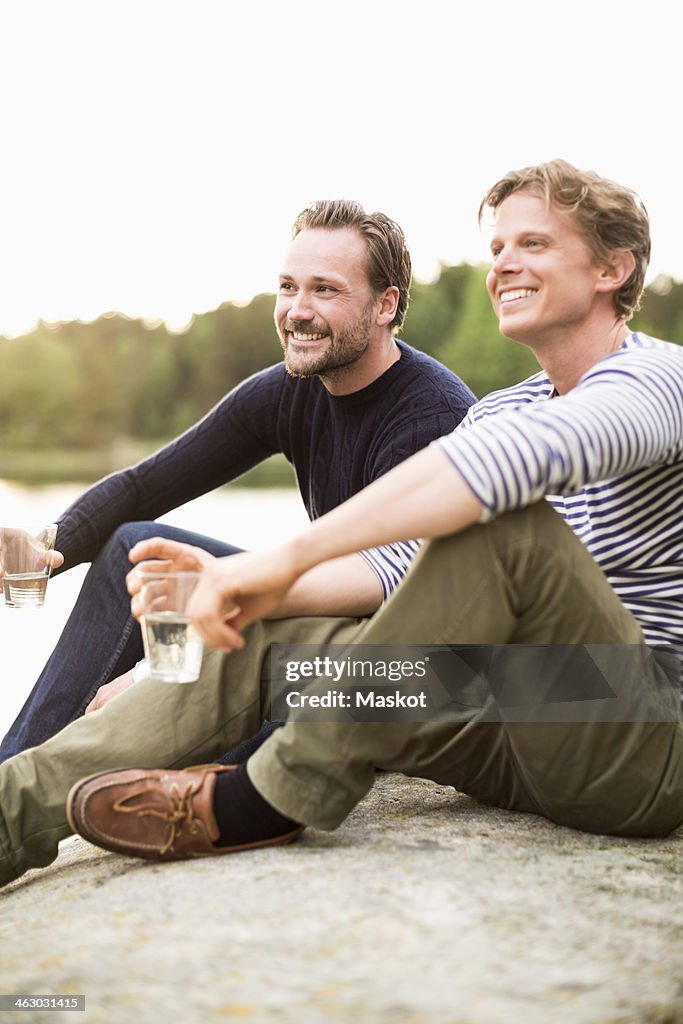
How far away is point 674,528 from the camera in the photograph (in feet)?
7.60

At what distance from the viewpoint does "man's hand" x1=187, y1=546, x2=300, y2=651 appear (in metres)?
1.99

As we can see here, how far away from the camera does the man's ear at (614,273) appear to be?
252 centimetres

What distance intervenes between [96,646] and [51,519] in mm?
495

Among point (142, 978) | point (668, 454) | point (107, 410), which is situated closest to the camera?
point (142, 978)

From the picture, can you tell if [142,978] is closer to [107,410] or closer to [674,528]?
[674,528]

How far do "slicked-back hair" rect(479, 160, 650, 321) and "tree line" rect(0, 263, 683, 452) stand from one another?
172 ft

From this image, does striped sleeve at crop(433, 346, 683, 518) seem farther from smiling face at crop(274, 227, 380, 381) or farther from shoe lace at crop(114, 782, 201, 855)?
smiling face at crop(274, 227, 380, 381)

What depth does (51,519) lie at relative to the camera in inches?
146

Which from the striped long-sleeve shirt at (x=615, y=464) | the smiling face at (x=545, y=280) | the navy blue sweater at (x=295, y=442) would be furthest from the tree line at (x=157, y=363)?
the striped long-sleeve shirt at (x=615, y=464)

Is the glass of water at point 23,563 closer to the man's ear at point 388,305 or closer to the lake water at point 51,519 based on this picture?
the lake water at point 51,519

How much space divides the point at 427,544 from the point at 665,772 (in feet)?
2.22

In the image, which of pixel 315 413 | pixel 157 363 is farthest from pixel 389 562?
pixel 157 363

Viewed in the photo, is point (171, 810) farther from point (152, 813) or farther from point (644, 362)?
point (644, 362)

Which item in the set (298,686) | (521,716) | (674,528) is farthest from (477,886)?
(674,528)
